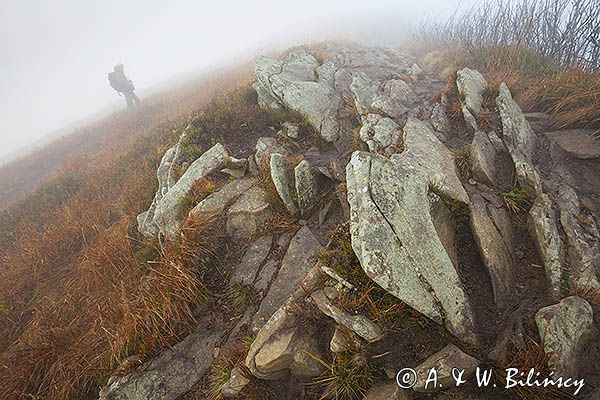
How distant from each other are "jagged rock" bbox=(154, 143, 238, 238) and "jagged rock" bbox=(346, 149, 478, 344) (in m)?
3.65

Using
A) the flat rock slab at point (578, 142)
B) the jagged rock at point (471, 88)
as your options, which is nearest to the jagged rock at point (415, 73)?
the jagged rock at point (471, 88)

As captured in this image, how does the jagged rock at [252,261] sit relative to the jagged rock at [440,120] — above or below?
below

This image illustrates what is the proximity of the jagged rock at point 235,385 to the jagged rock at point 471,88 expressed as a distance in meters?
6.77

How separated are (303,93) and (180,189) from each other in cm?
410

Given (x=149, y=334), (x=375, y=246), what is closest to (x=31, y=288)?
(x=149, y=334)

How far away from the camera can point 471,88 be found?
24.1 ft

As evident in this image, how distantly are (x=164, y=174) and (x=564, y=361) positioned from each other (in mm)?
8583

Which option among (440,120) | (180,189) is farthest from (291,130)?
(440,120)

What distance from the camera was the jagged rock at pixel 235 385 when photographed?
4.07 m

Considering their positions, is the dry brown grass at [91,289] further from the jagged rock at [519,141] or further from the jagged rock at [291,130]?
the jagged rock at [519,141]

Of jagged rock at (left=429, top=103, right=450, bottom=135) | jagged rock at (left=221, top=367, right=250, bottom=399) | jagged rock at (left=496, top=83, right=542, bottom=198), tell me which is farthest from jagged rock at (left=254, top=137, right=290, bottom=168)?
jagged rock at (left=496, top=83, right=542, bottom=198)

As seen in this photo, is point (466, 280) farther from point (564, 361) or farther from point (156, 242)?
point (156, 242)

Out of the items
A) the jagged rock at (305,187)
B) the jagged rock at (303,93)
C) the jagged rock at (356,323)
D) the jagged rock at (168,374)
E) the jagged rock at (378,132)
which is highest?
the jagged rock at (303,93)

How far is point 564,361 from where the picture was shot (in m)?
3.29
